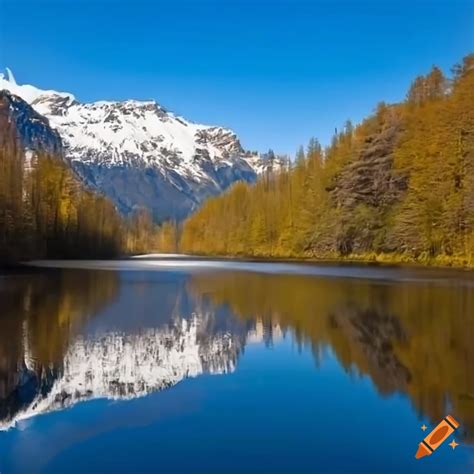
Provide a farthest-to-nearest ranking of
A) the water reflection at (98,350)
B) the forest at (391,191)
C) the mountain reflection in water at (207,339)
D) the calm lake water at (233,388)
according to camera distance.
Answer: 1. the forest at (391,191)
2. the mountain reflection in water at (207,339)
3. the water reflection at (98,350)
4. the calm lake water at (233,388)

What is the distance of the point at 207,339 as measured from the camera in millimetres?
14617

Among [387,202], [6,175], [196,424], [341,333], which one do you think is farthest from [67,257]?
[196,424]

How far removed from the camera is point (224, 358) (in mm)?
12508

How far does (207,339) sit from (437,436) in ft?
26.7

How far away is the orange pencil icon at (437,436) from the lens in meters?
6.78

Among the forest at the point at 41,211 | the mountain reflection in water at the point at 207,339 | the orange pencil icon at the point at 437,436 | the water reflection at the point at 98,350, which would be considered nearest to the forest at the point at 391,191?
the mountain reflection in water at the point at 207,339

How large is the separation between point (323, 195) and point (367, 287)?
57.7 metres

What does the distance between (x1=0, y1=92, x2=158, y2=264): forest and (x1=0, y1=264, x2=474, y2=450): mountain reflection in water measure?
30.8 meters

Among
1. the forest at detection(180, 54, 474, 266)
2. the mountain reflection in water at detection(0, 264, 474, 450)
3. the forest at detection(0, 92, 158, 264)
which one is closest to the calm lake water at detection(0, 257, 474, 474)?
the mountain reflection in water at detection(0, 264, 474, 450)

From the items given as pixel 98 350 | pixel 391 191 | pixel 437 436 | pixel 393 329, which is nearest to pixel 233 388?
pixel 437 436

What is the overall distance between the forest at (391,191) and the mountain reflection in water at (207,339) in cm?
2951

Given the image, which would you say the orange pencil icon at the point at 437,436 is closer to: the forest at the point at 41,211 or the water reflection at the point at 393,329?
the water reflection at the point at 393,329

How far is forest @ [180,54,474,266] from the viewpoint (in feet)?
173

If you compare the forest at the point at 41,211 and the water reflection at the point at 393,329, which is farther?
the forest at the point at 41,211
